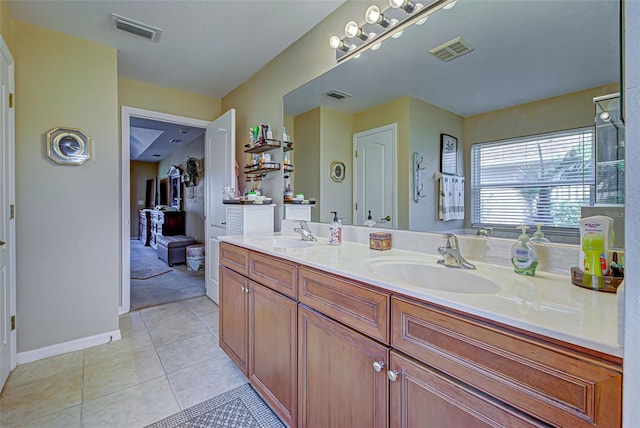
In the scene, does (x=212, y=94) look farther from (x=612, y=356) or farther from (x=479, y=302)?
(x=612, y=356)

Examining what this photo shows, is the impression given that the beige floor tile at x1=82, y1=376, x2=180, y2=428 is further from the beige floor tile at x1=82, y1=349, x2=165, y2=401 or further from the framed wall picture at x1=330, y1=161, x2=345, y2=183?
the framed wall picture at x1=330, y1=161, x2=345, y2=183

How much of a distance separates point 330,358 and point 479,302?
0.63 m

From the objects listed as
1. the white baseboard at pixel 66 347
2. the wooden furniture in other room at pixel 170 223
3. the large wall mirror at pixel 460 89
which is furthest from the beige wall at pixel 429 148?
the wooden furniture in other room at pixel 170 223

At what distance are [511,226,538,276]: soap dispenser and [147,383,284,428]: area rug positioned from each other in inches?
53.2

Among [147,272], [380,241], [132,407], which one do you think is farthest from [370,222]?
[147,272]

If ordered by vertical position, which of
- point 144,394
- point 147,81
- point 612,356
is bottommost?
point 144,394

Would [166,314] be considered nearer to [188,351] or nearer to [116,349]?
[116,349]

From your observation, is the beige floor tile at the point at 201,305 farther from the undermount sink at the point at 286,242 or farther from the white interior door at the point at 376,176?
the white interior door at the point at 376,176

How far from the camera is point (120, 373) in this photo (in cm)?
192

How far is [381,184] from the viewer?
172 cm

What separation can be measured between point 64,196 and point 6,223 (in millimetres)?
418

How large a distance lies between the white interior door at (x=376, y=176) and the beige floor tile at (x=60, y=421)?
187 centimetres

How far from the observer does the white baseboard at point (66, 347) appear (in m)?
2.08

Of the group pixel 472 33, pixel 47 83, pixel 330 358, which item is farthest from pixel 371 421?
pixel 47 83
